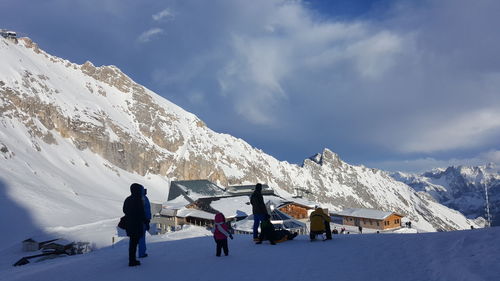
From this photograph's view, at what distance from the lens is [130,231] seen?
983cm

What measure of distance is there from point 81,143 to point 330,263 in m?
126

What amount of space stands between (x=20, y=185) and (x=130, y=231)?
212 ft

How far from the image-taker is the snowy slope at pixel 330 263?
7605mm

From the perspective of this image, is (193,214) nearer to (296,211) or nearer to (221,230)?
(296,211)

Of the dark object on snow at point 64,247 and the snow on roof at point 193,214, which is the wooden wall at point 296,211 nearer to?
the snow on roof at point 193,214

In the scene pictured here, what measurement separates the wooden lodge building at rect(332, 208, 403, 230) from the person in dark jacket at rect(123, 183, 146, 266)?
6219 centimetres

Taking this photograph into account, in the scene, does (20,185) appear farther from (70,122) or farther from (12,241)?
(70,122)

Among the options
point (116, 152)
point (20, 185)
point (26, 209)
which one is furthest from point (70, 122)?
point (26, 209)

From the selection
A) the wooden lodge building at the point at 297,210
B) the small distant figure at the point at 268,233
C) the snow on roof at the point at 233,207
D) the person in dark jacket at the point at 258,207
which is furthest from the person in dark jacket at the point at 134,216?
the wooden lodge building at the point at 297,210

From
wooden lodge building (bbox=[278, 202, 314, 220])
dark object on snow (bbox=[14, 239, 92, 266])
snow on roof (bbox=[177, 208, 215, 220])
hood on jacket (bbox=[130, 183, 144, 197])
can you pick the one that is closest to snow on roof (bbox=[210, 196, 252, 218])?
snow on roof (bbox=[177, 208, 215, 220])

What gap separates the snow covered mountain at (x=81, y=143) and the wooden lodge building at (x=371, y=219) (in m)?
46.0

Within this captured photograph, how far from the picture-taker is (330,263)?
30.8ft

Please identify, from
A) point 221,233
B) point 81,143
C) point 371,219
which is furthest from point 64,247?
point 81,143

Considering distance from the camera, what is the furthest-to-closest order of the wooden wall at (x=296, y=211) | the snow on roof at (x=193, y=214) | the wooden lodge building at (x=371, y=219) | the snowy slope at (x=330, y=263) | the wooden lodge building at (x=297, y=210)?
the wooden wall at (x=296, y=211) → the wooden lodge building at (x=297, y=210) → the wooden lodge building at (x=371, y=219) → the snow on roof at (x=193, y=214) → the snowy slope at (x=330, y=263)
